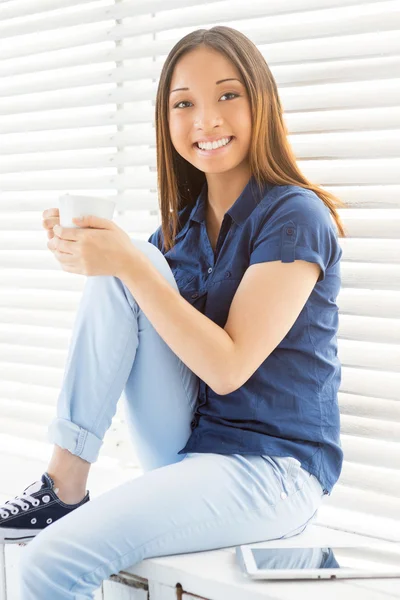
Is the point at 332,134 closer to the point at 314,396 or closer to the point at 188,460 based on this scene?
the point at 314,396

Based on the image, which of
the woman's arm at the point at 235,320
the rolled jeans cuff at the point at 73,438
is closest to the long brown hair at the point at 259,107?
the woman's arm at the point at 235,320

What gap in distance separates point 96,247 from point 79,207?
7 centimetres

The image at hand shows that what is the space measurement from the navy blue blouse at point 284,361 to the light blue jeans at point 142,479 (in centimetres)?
3

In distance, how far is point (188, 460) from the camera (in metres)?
1.36

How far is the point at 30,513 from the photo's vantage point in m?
1.39

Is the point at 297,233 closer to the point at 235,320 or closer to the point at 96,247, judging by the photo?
the point at 235,320

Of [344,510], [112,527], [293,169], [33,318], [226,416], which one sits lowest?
[344,510]

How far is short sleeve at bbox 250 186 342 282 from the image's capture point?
1304mm

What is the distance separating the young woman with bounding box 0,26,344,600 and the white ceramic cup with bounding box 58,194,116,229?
1 cm

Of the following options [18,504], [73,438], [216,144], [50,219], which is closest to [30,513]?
[18,504]

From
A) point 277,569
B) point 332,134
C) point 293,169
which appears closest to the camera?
point 277,569

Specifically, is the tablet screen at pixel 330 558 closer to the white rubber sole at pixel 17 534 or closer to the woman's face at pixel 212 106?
the white rubber sole at pixel 17 534

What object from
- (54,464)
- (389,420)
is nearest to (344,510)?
(389,420)

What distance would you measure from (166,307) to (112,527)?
36 centimetres
